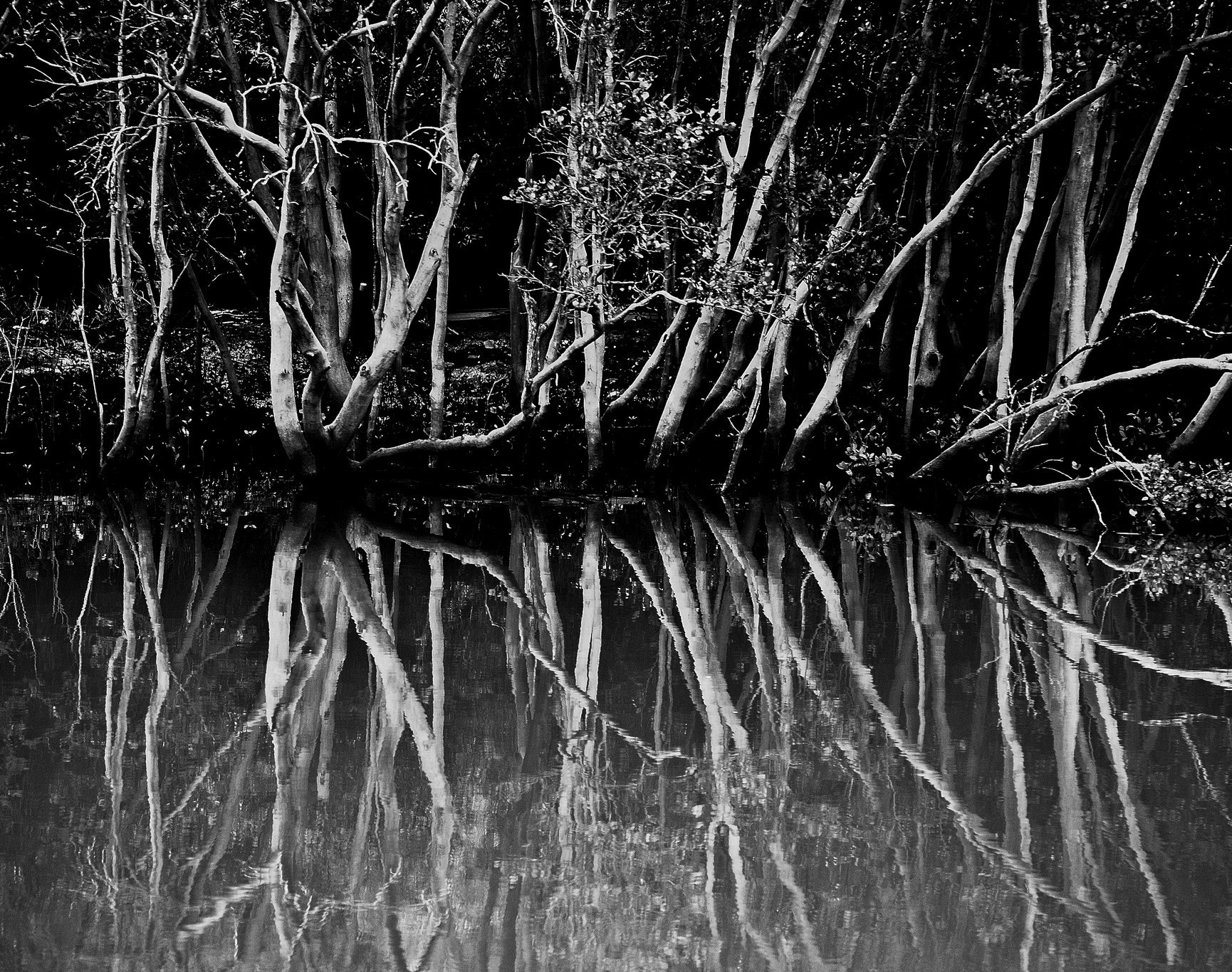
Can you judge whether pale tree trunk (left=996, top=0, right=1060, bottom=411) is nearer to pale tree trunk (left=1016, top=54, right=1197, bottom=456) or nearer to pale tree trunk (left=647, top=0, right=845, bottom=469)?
pale tree trunk (left=1016, top=54, right=1197, bottom=456)

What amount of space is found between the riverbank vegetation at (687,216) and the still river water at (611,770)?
16.4 ft

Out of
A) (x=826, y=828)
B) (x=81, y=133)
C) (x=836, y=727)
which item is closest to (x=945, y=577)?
Answer: (x=836, y=727)

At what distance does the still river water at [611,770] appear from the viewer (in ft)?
11.0

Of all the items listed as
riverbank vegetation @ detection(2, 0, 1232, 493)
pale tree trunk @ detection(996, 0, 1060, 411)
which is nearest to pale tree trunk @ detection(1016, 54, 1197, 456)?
riverbank vegetation @ detection(2, 0, 1232, 493)

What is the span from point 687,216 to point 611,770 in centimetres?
925

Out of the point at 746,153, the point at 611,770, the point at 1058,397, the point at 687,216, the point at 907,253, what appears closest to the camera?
the point at 611,770

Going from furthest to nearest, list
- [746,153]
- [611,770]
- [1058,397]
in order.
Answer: [746,153] → [1058,397] → [611,770]

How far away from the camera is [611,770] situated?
15.0 ft

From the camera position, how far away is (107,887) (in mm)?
3541

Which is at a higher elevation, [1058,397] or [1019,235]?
[1019,235]

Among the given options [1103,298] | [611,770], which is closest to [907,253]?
[1103,298]

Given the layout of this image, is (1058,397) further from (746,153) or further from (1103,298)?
(746,153)

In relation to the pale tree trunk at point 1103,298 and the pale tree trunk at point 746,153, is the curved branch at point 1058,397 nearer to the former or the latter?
the pale tree trunk at point 1103,298

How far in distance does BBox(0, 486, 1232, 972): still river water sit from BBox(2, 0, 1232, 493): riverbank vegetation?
4984 millimetres
